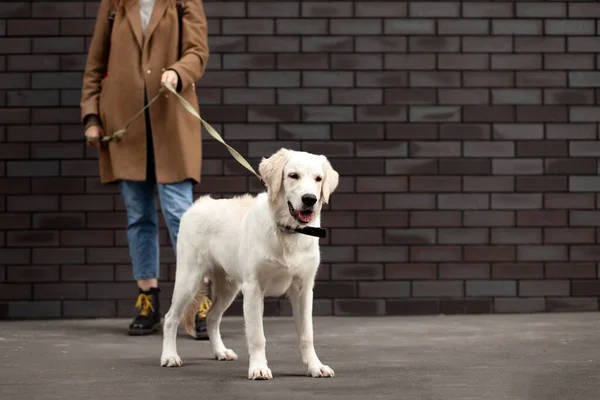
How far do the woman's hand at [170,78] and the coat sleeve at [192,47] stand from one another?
0.14ft

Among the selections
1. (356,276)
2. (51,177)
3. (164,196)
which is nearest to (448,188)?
(356,276)

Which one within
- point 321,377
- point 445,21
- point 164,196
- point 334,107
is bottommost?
point 321,377

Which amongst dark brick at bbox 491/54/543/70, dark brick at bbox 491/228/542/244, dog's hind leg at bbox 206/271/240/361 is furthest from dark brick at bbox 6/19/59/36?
dark brick at bbox 491/228/542/244

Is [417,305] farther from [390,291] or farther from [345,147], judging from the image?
[345,147]

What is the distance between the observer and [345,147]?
27.5 feet

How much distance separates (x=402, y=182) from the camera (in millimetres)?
8406

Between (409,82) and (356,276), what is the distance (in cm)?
142

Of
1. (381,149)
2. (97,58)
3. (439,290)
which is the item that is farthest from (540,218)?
(97,58)

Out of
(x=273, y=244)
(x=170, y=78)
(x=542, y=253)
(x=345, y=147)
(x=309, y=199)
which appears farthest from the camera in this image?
(x=542, y=253)

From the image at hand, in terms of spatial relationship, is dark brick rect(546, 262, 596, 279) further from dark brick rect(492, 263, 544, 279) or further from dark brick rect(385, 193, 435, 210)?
dark brick rect(385, 193, 435, 210)

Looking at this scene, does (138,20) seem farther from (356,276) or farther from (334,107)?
(356,276)

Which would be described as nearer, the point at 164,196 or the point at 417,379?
the point at 417,379

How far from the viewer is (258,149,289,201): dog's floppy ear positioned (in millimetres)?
5309

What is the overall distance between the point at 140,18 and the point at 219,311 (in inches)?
84.3
